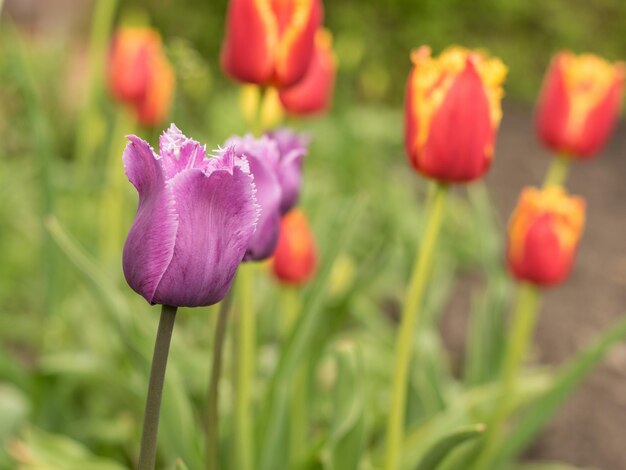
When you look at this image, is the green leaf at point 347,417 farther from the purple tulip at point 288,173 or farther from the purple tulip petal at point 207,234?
the purple tulip petal at point 207,234

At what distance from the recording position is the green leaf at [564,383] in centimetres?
151

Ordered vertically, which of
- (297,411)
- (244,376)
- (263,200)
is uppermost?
(263,200)

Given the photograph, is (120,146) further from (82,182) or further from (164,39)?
(164,39)

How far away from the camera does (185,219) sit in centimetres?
78

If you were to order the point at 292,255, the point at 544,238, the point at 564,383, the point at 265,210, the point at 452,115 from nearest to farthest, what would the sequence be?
the point at 265,210 → the point at 452,115 → the point at 564,383 → the point at 544,238 → the point at 292,255

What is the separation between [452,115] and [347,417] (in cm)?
47

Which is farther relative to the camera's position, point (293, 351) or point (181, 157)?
point (293, 351)

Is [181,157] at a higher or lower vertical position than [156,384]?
higher

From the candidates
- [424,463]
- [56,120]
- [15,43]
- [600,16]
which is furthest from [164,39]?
→ [424,463]

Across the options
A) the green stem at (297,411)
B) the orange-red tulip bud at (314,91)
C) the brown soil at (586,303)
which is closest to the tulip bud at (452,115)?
the green stem at (297,411)

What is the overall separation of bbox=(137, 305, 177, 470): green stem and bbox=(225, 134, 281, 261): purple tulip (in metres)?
0.32

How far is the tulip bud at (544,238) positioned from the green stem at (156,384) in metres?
1.05

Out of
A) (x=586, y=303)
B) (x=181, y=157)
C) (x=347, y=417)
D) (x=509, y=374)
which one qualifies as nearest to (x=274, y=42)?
(x=347, y=417)

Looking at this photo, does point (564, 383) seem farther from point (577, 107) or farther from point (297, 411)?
point (577, 107)
